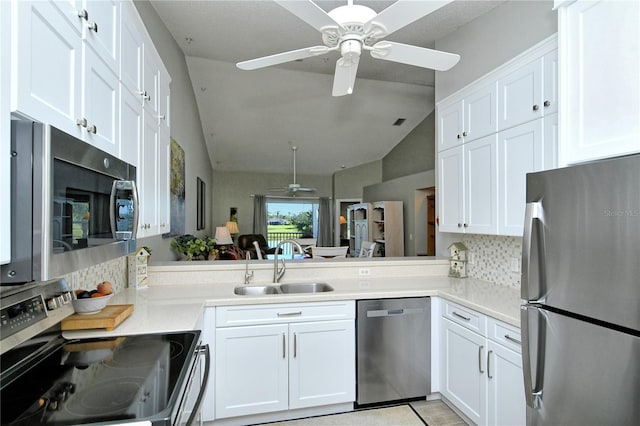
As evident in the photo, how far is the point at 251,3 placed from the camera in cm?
272

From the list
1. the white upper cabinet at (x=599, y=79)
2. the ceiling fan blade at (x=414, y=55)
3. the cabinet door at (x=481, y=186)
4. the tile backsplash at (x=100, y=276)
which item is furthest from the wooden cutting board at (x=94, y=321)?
the cabinet door at (x=481, y=186)

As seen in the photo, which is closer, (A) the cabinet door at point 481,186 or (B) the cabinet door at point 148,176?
(B) the cabinet door at point 148,176

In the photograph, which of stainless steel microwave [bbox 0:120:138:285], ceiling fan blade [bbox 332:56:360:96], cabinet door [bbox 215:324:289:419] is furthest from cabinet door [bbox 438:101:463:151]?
stainless steel microwave [bbox 0:120:138:285]

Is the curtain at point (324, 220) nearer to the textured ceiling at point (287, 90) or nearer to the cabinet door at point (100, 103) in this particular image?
the textured ceiling at point (287, 90)

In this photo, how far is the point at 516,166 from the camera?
219 cm

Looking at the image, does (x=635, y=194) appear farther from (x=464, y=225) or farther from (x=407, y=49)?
(x=464, y=225)

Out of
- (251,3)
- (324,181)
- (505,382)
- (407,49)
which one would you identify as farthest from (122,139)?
(324,181)

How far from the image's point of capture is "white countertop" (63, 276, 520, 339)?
5.49 ft

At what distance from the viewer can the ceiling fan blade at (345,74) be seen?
78.5 inches

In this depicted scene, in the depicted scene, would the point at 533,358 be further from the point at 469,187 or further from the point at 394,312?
the point at 469,187

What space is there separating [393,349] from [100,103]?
91.6 inches

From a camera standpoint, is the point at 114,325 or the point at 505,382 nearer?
the point at 114,325

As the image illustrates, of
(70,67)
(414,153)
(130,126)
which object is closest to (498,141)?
(130,126)

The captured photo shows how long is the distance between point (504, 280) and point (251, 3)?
10.1 feet
